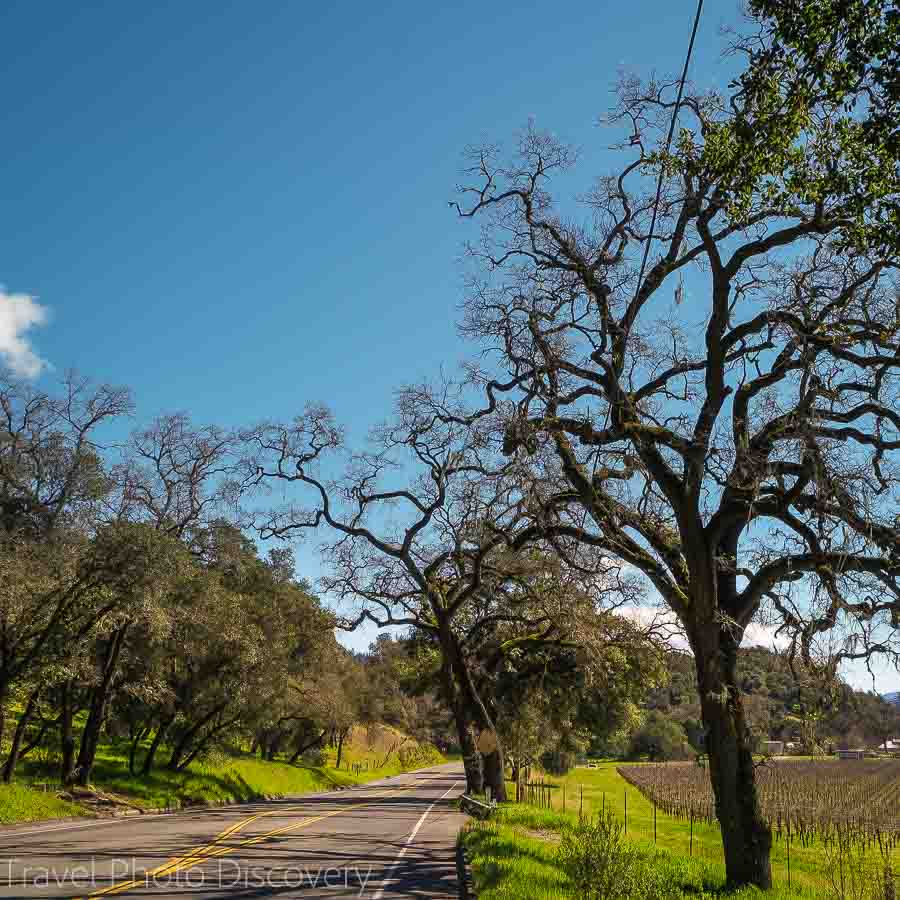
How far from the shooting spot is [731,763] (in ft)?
38.8

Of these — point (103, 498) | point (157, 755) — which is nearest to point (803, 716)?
point (103, 498)

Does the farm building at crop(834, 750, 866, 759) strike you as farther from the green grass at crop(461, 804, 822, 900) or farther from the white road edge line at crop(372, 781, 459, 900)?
the green grass at crop(461, 804, 822, 900)

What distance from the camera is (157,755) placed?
4141 cm

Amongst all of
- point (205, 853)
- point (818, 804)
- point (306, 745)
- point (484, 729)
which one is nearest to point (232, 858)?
point (205, 853)

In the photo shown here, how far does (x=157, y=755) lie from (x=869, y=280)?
4038 cm

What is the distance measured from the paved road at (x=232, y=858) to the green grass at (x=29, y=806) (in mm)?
1348

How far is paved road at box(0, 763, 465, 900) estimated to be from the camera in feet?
36.6

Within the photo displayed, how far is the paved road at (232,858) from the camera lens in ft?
36.6

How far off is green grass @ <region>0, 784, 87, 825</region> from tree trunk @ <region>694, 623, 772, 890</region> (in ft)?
58.8

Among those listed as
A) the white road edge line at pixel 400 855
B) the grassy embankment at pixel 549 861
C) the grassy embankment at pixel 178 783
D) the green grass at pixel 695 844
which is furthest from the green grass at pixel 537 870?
the grassy embankment at pixel 178 783

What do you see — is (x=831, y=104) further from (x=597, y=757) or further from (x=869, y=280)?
(x=597, y=757)

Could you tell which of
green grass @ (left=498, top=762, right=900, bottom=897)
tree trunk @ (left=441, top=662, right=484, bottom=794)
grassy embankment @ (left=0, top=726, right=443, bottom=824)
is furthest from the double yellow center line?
green grass @ (left=498, top=762, right=900, bottom=897)

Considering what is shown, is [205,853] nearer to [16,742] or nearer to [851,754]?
[16,742]

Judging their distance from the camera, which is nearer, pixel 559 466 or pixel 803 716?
pixel 803 716
